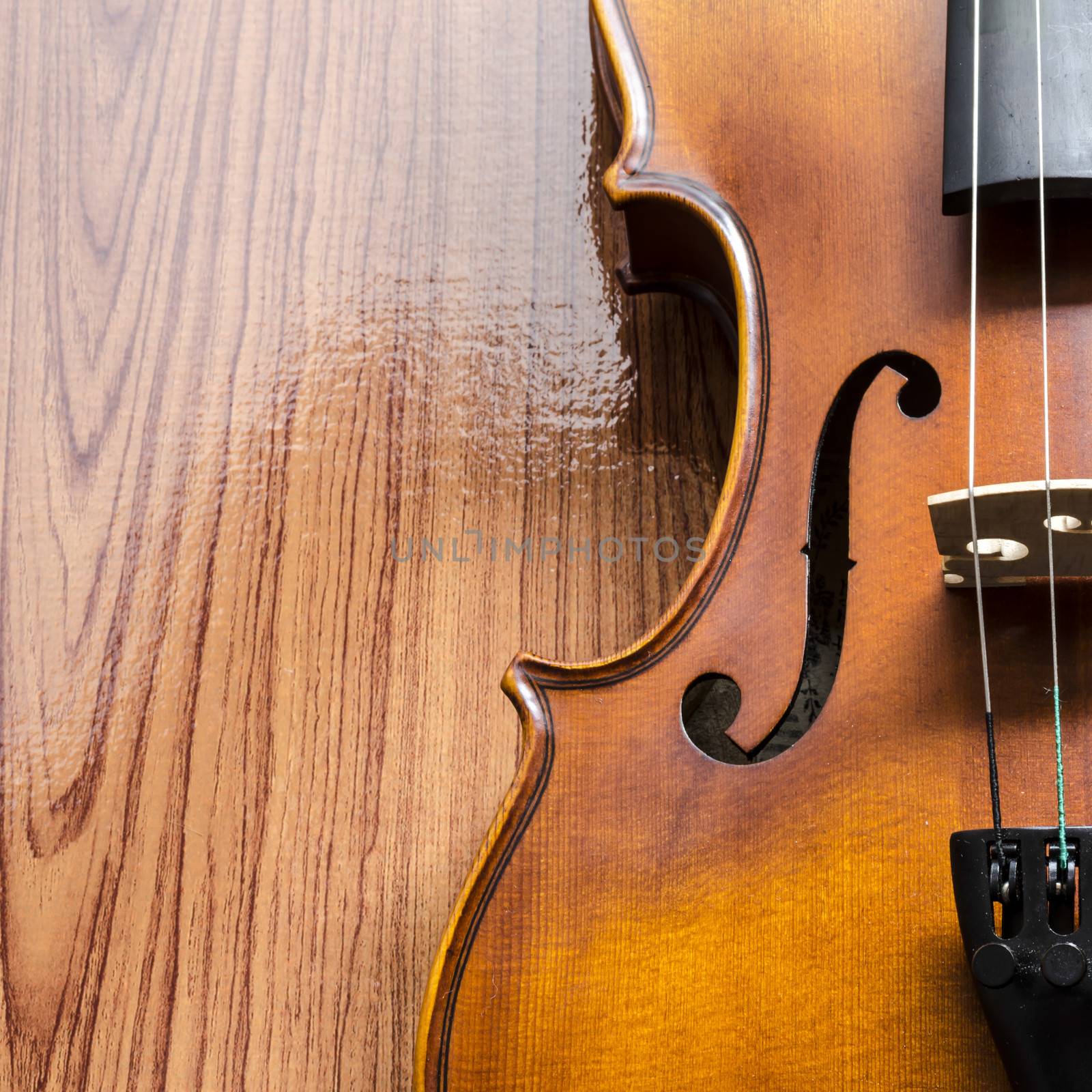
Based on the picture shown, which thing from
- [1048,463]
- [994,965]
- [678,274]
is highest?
[678,274]

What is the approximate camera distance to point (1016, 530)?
529 millimetres

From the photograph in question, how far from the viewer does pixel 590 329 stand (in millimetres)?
867

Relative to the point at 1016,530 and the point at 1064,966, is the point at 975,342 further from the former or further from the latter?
the point at 1064,966

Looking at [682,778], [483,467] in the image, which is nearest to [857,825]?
[682,778]

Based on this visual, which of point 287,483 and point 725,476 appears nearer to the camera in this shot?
point 725,476

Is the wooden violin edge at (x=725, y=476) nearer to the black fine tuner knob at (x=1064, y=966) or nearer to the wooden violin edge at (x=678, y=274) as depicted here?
the wooden violin edge at (x=678, y=274)

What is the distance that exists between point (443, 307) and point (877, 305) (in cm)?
37

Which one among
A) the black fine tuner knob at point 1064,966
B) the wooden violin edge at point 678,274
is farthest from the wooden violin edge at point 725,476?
the black fine tuner knob at point 1064,966

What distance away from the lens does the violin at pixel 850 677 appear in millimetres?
493

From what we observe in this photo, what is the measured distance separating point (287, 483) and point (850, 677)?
1.57 feet

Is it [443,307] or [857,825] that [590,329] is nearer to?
[443,307]

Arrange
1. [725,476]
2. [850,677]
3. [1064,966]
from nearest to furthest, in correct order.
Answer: [1064,966], [850,677], [725,476]

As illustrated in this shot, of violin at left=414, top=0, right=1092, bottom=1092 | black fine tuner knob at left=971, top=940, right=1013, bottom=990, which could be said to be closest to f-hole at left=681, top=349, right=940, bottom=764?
violin at left=414, top=0, right=1092, bottom=1092

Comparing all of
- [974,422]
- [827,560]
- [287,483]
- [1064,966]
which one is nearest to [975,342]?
[974,422]
